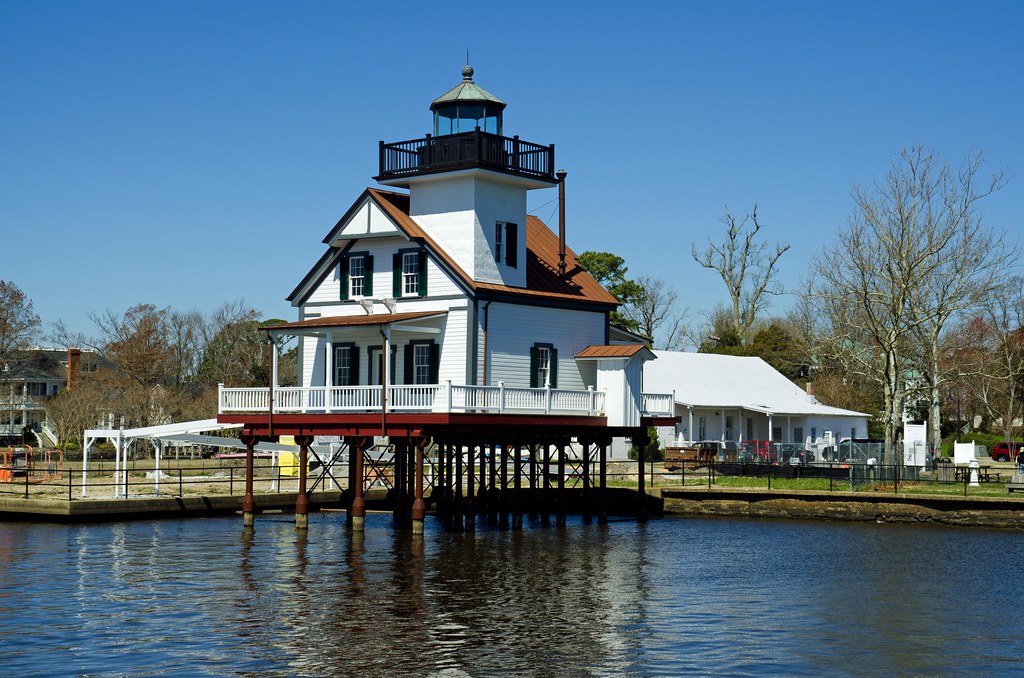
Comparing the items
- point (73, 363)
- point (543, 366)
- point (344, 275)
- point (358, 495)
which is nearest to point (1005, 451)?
point (543, 366)

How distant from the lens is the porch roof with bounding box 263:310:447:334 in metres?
41.9

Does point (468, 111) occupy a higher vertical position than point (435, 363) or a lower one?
higher

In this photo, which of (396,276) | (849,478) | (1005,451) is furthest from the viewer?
(1005,451)

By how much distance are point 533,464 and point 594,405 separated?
136 inches

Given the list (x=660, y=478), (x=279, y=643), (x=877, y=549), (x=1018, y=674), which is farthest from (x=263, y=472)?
(x=1018, y=674)

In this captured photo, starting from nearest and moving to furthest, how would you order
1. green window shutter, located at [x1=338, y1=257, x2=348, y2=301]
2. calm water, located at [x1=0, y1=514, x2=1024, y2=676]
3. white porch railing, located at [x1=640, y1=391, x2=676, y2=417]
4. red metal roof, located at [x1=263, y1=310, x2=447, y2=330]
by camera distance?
calm water, located at [x1=0, y1=514, x2=1024, y2=676] < red metal roof, located at [x1=263, y1=310, x2=447, y2=330] < green window shutter, located at [x1=338, y1=257, x2=348, y2=301] < white porch railing, located at [x1=640, y1=391, x2=676, y2=417]

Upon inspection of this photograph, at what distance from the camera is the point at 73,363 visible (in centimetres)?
10438

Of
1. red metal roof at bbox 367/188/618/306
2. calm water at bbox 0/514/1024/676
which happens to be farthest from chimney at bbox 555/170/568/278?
calm water at bbox 0/514/1024/676

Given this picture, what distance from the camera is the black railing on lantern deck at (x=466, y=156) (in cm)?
4459

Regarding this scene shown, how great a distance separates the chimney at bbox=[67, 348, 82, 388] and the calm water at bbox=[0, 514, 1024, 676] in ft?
196

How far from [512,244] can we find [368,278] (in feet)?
16.6

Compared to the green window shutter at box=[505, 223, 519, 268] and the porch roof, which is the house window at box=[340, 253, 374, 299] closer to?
the porch roof

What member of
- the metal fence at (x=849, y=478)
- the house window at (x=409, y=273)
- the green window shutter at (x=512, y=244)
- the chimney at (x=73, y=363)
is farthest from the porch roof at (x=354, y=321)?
the chimney at (x=73, y=363)

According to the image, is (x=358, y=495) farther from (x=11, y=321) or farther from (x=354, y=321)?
(x=11, y=321)
